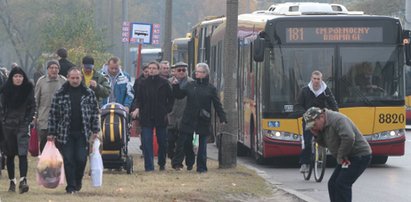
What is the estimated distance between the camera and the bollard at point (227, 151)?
19328 mm

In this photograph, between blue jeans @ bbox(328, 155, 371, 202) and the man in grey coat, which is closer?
the man in grey coat

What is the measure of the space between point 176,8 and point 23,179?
104 m

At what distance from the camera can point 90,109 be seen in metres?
14.6

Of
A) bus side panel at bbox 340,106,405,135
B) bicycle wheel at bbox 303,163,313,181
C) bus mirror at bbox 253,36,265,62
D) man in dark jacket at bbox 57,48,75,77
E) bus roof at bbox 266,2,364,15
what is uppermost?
bus roof at bbox 266,2,364,15

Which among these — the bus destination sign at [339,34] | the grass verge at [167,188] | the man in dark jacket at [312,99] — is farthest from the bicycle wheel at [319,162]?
the bus destination sign at [339,34]

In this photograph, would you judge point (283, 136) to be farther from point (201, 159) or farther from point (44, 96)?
point (44, 96)

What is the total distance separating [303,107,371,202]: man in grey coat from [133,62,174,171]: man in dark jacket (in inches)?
243

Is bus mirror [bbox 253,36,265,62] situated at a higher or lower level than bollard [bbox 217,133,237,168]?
higher

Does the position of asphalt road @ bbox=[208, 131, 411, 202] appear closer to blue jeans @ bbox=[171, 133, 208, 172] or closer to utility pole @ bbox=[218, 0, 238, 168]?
utility pole @ bbox=[218, 0, 238, 168]

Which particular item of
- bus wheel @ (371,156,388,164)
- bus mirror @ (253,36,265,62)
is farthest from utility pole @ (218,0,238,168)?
bus wheel @ (371,156,388,164)

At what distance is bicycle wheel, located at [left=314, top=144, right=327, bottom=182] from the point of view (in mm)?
18031

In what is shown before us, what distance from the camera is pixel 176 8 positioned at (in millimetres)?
117500

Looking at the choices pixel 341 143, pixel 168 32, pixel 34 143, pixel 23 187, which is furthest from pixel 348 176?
pixel 168 32

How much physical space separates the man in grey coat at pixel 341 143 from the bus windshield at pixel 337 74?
878cm
